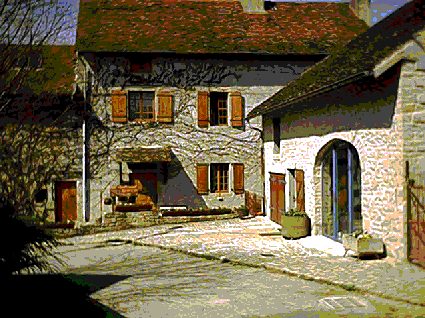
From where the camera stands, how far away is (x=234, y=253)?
511 inches

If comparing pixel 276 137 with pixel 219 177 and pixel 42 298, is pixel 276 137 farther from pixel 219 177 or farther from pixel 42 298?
pixel 42 298

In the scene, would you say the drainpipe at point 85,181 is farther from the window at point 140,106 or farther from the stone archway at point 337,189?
the stone archway at point 337,189

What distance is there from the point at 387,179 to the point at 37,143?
522 inches

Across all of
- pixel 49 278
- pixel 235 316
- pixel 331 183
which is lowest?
pixel 235 316

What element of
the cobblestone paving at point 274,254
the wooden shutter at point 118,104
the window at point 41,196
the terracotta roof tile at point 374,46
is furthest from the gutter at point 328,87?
the window at point 41,196

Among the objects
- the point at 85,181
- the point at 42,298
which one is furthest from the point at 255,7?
the point at 42,298

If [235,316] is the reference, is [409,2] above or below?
above

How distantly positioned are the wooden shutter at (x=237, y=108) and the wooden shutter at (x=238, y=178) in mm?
1582

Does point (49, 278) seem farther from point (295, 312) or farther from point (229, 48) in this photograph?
point (229, 48)

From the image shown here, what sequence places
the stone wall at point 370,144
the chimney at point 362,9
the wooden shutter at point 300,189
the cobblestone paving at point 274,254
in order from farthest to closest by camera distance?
the chimney at point 362,9, the wooden shutter at point 300,189, the stone wall at point 370,144, the cobblestone paving at point 274,254

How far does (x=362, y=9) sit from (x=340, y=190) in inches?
513

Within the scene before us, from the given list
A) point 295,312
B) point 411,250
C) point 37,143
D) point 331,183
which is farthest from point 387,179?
point 37,143

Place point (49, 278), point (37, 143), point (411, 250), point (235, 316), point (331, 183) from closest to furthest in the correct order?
point (49, 278), point (235, 316), point (411, 250), point (331, 183), point (37, 143)

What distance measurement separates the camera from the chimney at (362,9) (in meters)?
23.7
